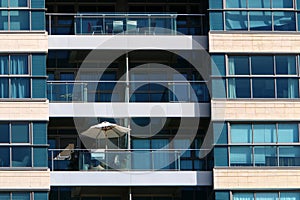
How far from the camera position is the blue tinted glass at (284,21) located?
1903 inches

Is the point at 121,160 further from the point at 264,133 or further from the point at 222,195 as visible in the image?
the point at 264,133

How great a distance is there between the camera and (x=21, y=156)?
46.7m

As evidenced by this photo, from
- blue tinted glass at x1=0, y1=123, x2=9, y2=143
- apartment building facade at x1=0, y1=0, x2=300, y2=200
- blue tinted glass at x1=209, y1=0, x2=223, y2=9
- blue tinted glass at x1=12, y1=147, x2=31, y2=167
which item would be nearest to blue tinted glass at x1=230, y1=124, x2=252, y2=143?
apartment building facade at x1=0, y1=0, x2=300, y2=200

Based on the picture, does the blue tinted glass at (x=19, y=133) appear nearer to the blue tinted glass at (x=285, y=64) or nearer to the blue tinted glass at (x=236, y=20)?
the blue tinted glass at (x=236, y=20)

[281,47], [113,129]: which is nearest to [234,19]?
[281,47]

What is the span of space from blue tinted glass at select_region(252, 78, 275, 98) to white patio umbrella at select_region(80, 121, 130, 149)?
4.44m

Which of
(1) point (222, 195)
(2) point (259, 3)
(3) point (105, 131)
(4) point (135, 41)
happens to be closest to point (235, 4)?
(2) point (259, 3)

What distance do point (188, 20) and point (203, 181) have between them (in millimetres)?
6773

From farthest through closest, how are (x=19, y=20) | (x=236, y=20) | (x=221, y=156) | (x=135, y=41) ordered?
(x=135, y=41) < (x=236, y=20) < (x=19, y=20) < (x=221, y=156)

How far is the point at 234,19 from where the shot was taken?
48.2m

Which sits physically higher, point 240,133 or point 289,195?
point 240,133

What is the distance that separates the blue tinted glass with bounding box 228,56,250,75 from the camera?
47781 mm

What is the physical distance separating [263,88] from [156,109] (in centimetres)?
362

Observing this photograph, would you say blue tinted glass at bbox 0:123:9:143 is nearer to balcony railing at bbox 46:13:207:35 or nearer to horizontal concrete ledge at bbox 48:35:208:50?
horizontal concrete ledge at bbox 48:35:208:50
